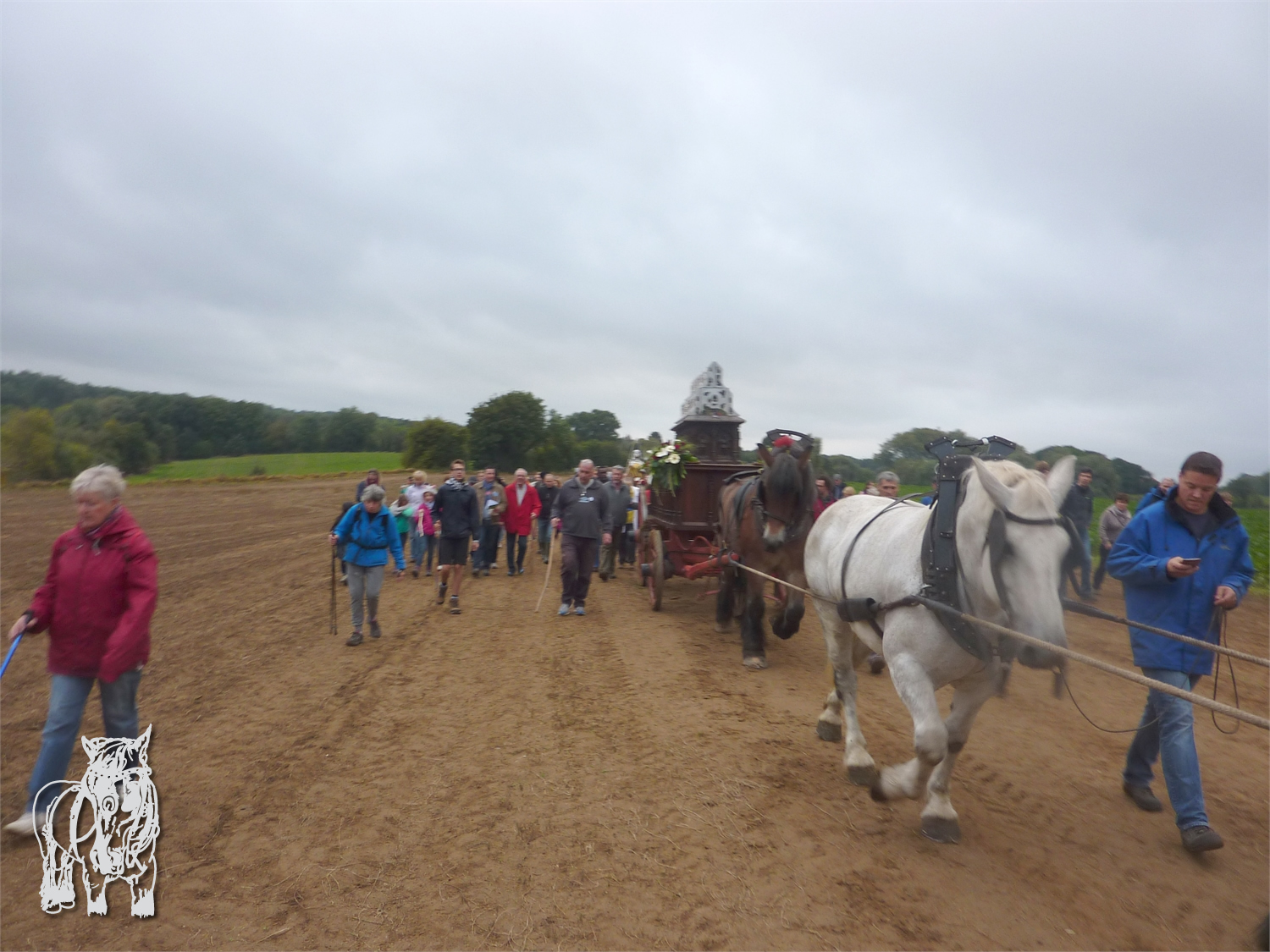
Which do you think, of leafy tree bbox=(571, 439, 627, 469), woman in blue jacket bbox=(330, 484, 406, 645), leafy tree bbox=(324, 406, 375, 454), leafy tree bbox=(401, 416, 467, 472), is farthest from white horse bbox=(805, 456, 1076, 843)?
leafy tree bbox=(324, 406, 375, 454)

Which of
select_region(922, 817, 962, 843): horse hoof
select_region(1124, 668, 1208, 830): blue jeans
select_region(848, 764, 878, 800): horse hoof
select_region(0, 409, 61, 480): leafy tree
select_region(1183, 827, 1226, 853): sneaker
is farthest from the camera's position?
select_region(0, 409, 61, 480): leafy tree

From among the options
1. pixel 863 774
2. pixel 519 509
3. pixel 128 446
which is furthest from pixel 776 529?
pixel 128 446

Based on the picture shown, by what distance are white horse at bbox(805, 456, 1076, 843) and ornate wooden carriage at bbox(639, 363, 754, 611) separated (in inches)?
158

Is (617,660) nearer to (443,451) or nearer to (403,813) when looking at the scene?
(403,813)

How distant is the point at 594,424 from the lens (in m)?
82.8

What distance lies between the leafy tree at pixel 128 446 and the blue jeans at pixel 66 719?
4266 centimetres

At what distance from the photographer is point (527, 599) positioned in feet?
32.6

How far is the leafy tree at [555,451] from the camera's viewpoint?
154ft

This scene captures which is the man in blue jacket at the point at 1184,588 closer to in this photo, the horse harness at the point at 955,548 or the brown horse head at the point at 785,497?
the horse harness at the point at 955,548

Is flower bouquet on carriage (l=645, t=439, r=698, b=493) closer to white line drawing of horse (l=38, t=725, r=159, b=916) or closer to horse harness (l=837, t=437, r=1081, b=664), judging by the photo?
horse harness (l=837, t=437, r=1081, b=664)

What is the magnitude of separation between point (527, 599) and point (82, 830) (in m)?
6.68

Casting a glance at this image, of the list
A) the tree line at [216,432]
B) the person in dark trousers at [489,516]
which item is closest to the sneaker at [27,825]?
the person in dark trousers at [489,516]

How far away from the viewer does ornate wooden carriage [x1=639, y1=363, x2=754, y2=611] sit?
8547 mm

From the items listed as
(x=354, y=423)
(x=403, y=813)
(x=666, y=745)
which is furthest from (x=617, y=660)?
(x=354, y=423)
